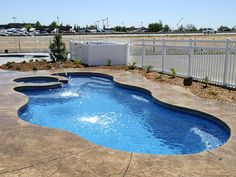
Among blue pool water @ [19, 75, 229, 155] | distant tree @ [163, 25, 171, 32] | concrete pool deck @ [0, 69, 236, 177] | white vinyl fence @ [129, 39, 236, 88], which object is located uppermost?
distant tree @ [163, 25, 171, 32]

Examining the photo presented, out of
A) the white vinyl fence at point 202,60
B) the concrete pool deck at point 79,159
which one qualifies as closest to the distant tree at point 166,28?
the white vinyl fence at point 202,60

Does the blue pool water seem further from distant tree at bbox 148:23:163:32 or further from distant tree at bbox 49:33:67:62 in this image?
distant tree at bbox 148:23:163:32

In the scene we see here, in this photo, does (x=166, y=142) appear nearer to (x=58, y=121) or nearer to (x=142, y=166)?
(x=142, y=166)

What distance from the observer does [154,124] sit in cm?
819

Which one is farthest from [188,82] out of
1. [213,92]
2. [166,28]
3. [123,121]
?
[166,28]

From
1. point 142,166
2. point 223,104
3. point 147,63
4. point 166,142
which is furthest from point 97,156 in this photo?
point 147,63

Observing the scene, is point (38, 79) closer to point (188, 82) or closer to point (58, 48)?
point (58, 48)

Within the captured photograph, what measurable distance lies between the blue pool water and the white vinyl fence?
2.53m

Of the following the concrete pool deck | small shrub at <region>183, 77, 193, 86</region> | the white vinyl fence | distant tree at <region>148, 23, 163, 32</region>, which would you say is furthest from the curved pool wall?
distant tree at <region>148, 23, 163, 32</region>

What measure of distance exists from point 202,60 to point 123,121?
4674 mm

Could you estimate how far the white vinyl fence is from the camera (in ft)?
34.2

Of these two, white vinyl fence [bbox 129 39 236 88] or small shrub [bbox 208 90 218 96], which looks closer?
small shrub [bbox 208 90 218 96]

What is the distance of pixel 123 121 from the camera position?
8.48 m

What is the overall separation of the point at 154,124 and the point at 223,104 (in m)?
A: 2.16
